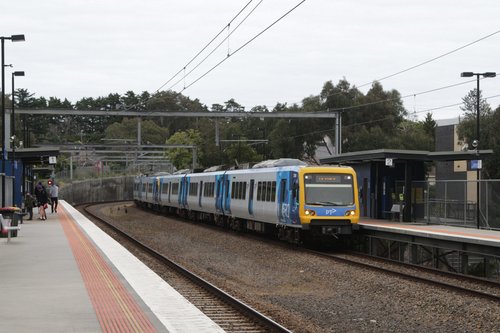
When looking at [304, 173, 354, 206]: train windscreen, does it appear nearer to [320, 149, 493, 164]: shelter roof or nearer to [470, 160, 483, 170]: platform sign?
[320, 149, 493, 164]: shelter roof

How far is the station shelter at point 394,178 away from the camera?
28.5 metres

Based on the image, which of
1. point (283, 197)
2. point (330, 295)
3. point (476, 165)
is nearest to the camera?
point (330, 295)

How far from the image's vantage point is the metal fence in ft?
84.4

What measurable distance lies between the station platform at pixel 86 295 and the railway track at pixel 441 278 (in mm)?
5582

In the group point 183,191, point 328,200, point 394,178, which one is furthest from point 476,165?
point 183,191

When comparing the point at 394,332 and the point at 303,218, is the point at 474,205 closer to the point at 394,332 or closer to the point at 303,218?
the point at 303,218

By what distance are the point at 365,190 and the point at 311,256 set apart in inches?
434

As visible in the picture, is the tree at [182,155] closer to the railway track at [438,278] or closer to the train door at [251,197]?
the train door at [251,197]

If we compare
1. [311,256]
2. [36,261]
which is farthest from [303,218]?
[36,261]

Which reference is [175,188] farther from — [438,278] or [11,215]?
[438,278]

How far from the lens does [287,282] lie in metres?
16.0

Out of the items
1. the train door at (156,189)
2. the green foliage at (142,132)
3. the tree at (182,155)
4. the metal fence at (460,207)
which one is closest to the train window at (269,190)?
the metal fence at (460,207)

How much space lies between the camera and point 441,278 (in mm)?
17391

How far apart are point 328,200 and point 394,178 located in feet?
26.2
